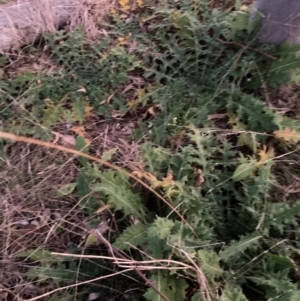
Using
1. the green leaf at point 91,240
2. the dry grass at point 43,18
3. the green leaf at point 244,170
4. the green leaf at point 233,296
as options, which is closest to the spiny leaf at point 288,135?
the green leaf at point 244,170

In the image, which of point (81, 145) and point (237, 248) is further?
point (81, 145)

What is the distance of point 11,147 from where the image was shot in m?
2.52

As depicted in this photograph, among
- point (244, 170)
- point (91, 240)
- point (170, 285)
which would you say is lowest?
point (91, 240)

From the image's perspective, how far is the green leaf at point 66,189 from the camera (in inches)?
91.2

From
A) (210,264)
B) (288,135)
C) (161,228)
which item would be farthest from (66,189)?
(288,135)

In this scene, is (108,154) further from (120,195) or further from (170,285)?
(170,285)

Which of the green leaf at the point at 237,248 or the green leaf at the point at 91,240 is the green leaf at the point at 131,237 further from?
the green leaf at the point at 237,248

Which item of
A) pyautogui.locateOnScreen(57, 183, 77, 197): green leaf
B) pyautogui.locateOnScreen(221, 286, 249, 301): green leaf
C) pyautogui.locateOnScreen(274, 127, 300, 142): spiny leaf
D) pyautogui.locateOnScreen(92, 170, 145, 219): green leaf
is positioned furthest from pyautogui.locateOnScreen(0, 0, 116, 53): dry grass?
pyautogui.locateOnScreen(221, 286, 249, 301): green leaf

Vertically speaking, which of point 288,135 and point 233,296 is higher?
point 288,135

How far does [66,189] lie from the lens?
91.7 inches

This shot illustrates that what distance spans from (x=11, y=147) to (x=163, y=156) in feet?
2.76

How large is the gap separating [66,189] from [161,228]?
648 mm

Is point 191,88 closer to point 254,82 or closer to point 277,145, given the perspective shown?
point 254,82

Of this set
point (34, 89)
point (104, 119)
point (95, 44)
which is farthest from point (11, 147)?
point (95, 44)
